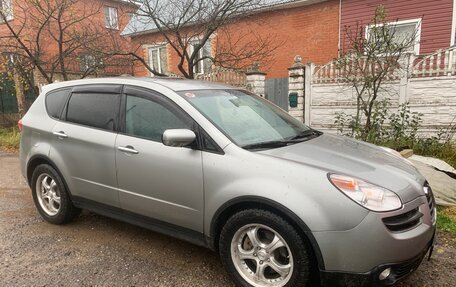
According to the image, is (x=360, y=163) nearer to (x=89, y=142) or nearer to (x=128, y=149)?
(x=128, y=149)

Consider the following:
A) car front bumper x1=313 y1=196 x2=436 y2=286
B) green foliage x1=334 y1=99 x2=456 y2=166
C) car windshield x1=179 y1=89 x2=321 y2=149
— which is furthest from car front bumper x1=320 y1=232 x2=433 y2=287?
green foliage x1=334 y1=99 x2=456 y2=166

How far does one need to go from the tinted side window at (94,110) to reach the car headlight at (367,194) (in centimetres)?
223

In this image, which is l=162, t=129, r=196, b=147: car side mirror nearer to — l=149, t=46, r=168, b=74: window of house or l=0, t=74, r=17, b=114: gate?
l=149, t=46, r=168, b=74: window of house

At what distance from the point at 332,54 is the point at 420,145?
6.63 metres

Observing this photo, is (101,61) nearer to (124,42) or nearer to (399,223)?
(124,42)

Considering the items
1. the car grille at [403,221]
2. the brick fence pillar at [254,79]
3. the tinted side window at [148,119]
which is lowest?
the car grille at [403,221]

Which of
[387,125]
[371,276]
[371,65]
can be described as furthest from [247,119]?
[387,125]

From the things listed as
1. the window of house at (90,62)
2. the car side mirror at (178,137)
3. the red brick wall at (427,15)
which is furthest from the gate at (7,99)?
the car side mirror at (178,137)

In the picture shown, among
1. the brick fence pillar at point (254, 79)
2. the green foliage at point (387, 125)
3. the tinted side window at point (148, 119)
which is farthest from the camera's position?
the brick fence pillar at point (254, 79)

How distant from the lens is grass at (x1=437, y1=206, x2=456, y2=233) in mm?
3859

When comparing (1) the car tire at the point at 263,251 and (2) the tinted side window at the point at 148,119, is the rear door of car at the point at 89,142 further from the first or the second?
(1) the car tire at the point at 263,251

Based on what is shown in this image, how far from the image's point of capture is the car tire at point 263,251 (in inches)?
96.0

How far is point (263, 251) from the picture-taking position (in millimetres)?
2627

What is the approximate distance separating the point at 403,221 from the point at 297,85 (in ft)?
21.7
